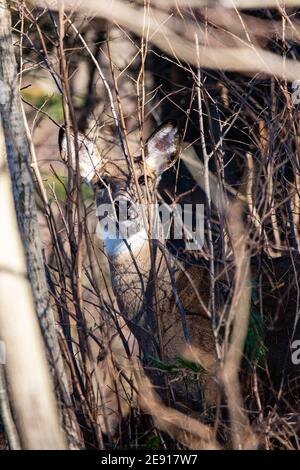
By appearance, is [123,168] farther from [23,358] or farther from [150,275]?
[23,358]

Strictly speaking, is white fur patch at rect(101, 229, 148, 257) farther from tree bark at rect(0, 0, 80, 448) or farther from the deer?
tree bark at rect(0, 0, 80, 448)

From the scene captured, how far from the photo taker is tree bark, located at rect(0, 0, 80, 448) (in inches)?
179

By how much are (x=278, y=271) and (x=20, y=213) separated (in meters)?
2.44

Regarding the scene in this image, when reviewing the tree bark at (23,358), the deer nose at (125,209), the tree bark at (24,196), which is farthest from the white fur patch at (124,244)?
the tree bark at (23,358)

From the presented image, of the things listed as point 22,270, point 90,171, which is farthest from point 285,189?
point 22,270

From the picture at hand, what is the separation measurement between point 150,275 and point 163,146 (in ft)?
3.77

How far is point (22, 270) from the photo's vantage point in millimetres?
4250

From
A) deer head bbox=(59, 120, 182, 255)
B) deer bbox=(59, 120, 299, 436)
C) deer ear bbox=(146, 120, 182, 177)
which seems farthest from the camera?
deer ear bbox=(146, 120, 182, 177)

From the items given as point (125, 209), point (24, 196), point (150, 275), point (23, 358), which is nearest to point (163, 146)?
point (125, 209)

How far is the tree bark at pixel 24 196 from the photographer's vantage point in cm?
455

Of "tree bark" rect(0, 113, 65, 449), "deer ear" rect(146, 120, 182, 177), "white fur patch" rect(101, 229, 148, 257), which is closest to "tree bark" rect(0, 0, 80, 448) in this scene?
"tree bark" rect(0, 113, 65, 449)

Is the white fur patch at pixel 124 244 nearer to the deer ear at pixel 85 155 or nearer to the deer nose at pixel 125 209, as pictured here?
the deer nose at pixel 125 209

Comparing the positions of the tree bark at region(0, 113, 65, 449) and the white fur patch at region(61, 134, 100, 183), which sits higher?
the white fur patch at region(61, 134, 100, 183)
